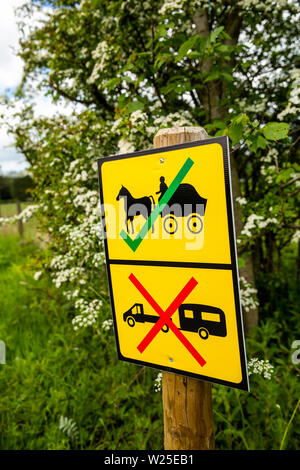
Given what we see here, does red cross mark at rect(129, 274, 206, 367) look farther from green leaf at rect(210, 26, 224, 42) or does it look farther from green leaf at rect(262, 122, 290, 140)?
green leaf at rect(210, 26, 224, 42)

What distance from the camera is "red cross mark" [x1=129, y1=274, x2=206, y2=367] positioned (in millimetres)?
1010

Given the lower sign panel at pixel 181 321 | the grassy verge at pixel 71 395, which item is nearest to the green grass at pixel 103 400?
the grassy verge at pixel 71 395

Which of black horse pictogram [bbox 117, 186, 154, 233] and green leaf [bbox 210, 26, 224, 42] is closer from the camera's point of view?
black horse pictogram [bbox 117, 186, 154, 233]

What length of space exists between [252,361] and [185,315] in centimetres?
34

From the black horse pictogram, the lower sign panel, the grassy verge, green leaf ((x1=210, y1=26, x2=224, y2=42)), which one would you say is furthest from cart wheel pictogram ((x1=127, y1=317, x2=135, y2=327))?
green leaf ((x1=210, y1=26, x2=224, y2=42))

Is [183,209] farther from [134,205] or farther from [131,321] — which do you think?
[131,321]

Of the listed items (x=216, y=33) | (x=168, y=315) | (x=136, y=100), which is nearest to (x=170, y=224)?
(x=168, y=315)

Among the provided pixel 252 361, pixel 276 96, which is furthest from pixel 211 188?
pixel 276 96

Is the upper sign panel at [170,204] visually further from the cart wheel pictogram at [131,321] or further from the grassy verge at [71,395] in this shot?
the grassy verge at [71,395]

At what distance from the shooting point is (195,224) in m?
0.97

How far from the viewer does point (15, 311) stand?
422 cm

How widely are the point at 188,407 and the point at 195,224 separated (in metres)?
0.61

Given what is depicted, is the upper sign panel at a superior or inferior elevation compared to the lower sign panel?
superior
